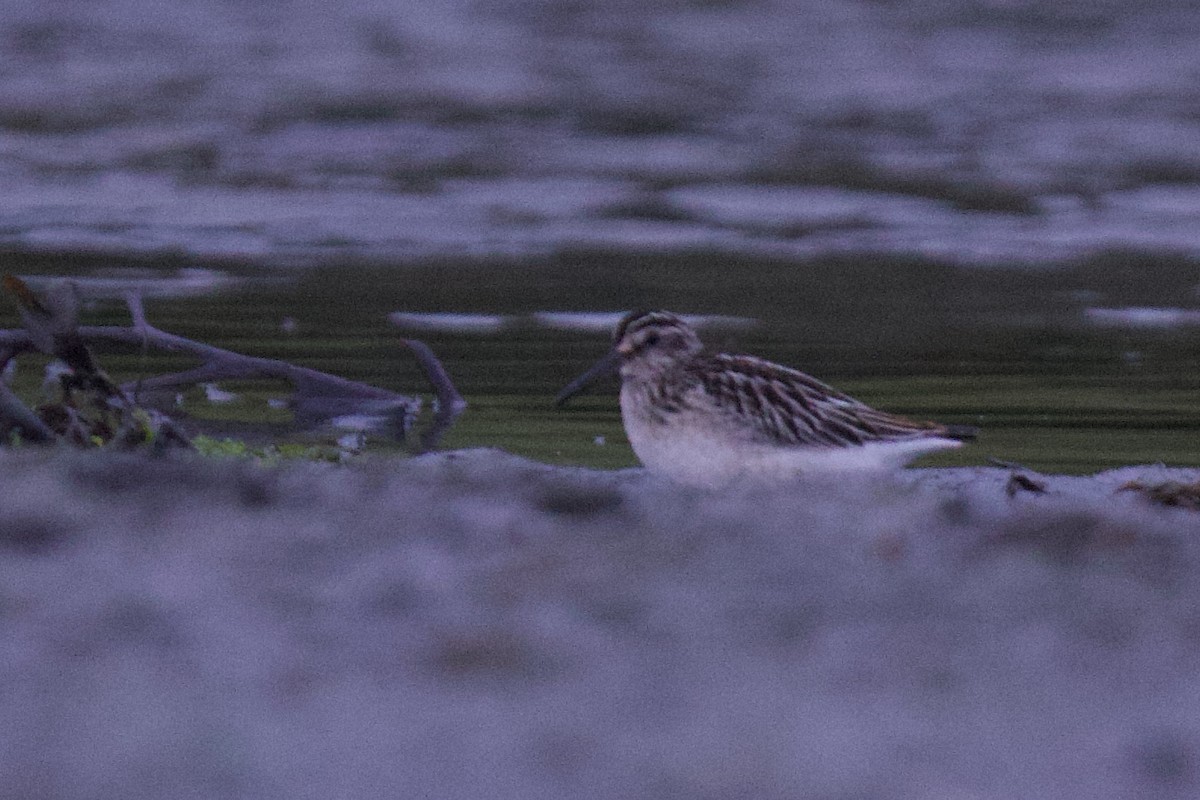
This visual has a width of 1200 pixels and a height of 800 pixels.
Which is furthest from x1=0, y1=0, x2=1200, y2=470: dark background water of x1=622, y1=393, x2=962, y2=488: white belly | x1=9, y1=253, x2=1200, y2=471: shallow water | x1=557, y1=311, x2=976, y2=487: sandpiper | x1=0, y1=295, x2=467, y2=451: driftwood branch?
x1=622, y1=393, x2=962, y2=488: white belly

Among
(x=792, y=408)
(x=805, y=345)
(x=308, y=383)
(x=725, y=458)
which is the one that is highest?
(x=792, y=408)

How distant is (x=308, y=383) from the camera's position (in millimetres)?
9211

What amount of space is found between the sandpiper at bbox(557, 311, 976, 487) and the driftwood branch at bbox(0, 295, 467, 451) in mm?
1345

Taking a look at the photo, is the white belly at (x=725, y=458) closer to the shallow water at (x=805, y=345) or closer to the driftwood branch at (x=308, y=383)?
the shallow water at (x=805, y=345)

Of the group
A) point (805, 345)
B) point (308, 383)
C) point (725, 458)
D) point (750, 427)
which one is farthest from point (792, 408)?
point (805, 345)

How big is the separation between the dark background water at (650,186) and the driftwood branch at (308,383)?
0.19 m

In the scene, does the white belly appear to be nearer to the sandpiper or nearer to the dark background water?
the sandpiper

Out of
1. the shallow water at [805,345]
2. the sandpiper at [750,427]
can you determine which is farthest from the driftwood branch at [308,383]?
the sandpiper at [750,427]

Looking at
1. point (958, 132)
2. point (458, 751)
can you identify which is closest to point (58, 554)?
point (458, 751)

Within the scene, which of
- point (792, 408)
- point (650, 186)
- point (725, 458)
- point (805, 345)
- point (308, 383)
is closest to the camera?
point (725, 458)

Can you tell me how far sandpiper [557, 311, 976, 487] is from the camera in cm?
736

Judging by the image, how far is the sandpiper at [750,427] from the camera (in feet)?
24.1

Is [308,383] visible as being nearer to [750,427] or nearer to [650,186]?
[750,427]

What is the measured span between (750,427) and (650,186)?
11331mm
